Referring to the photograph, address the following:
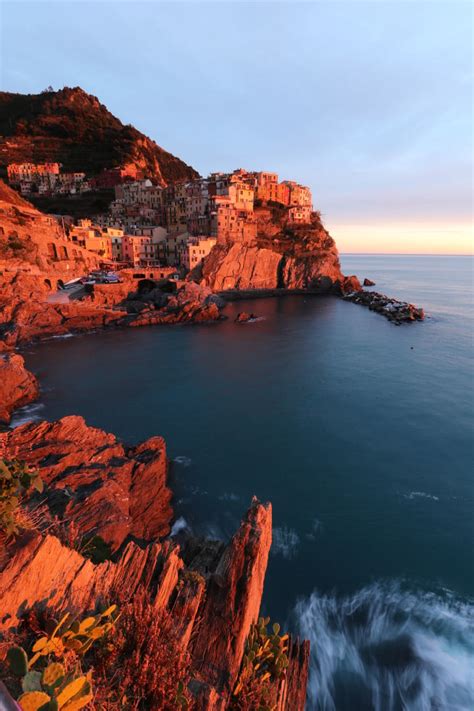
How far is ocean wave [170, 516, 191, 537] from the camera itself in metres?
15.9

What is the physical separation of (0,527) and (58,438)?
13168 millimetres

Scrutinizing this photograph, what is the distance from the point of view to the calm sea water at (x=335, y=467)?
12.2 metres

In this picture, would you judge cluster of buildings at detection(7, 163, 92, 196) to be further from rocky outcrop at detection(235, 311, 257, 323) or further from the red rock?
the red rock

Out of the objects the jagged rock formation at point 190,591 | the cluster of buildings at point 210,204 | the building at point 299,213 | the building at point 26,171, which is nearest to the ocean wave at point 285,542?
the jagged rock formation at point 190,591

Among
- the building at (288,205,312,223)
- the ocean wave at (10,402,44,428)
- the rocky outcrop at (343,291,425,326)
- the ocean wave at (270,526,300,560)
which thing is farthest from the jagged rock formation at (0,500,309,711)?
the building at (288,205,312,223)

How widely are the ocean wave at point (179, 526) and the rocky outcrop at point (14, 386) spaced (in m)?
16.2

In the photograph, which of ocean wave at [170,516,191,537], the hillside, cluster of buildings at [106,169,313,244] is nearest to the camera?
ocean wave at [170,516,191,537]

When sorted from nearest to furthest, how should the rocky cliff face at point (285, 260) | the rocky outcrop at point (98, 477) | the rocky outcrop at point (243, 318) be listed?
the rocky outcrop at point (98, 477)
the rocky outcrop at point (243, 318)
the rocky cliff face at point (285, 260)

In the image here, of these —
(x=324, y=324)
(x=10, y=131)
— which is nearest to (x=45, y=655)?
(x=324, y=324)

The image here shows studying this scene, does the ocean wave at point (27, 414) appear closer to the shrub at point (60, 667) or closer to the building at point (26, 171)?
the shrub at point (60, 667)

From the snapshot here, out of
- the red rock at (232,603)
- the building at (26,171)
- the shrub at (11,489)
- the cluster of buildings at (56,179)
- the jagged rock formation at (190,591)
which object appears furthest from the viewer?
the building at (26,171)

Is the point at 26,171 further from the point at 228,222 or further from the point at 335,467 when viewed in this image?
the point at 335,467

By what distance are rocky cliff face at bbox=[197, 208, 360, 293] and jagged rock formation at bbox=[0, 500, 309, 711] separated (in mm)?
72391

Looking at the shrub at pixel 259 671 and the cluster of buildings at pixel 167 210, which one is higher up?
the cluster of buildings at pixel 167 210
